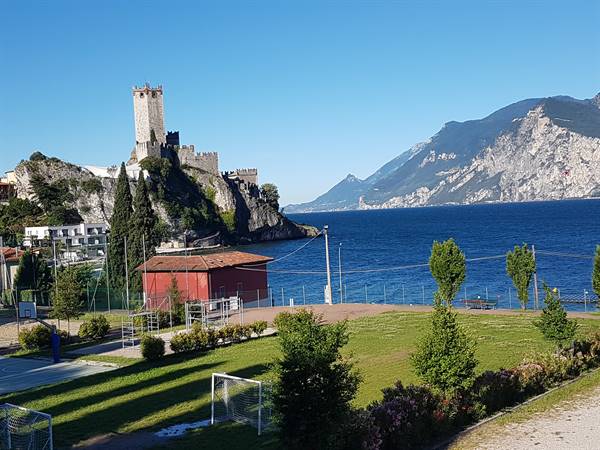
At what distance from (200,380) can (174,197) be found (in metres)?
104

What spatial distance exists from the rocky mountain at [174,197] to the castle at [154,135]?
256 cm

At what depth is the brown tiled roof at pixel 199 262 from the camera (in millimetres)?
43322

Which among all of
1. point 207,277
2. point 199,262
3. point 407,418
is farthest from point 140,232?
point 407,418

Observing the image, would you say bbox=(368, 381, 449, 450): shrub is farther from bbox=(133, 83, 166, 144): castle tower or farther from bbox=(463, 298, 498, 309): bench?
bbox=(133, 83, 166, 144): castle tower

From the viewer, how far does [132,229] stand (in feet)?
218

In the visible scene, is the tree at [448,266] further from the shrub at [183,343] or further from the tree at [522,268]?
the shrub at [183,343]

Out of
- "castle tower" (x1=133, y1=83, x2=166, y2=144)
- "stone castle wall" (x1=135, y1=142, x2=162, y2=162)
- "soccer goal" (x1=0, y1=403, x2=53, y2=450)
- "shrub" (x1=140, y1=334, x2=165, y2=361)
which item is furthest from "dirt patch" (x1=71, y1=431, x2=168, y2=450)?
"castle tower" (x1=133, y1=83, x2=166, y2=144)

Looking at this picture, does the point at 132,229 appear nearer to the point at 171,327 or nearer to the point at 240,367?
the point at 171,327

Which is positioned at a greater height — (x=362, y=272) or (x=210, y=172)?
(x=210, y=172)

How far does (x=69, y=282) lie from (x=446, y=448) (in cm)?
2666

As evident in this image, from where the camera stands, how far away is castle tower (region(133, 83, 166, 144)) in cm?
13625

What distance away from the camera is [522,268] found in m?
35.9

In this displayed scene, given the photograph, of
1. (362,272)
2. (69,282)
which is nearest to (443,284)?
(69,282)

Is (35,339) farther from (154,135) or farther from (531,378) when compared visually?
(154,135)
